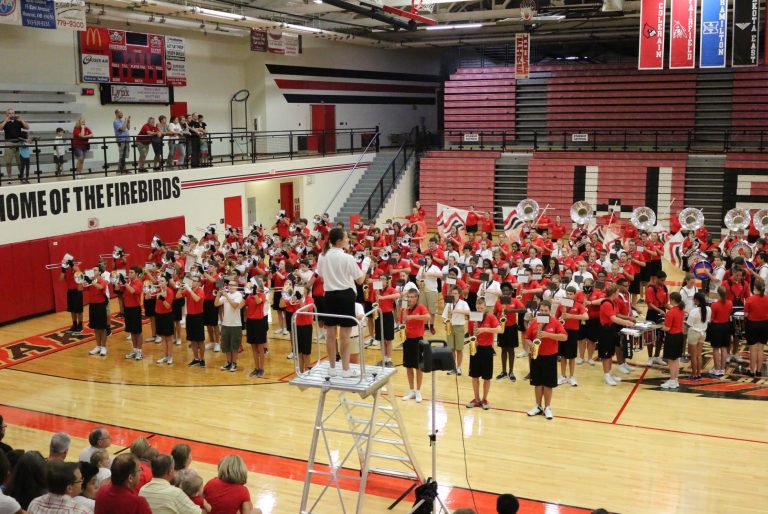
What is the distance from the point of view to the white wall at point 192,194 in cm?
1848

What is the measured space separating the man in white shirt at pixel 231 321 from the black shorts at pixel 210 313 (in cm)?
81

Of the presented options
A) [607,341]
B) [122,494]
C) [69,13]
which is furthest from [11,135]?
[122,494]

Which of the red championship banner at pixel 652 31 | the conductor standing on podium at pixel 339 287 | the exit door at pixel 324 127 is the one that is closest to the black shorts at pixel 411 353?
the conductor standing on podium at pixel 339 287

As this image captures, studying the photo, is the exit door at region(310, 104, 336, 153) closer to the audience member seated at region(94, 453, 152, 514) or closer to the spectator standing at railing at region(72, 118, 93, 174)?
the spectator standing at railing at region(72, 118, 93, 174)

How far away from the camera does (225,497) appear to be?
264 inches

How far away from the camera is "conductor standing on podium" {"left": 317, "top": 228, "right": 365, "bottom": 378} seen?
25.7 ft

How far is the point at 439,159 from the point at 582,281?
18770 mm

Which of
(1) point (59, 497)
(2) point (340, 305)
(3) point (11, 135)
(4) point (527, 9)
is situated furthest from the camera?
(4) point (527, 9)

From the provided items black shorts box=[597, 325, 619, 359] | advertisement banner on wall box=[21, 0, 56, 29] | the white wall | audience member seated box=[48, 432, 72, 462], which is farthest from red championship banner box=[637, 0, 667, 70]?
audience member seated box=[48, 432, 72, 462]

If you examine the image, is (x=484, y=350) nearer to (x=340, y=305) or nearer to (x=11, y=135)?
(x=340, y=305)

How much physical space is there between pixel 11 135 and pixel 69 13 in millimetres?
3826

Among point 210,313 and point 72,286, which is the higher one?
point 72,286

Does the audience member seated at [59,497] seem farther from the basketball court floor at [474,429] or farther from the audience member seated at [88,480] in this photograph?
the basketball court floor at [474,429]

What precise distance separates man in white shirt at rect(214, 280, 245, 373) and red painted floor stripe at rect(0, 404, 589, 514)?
120 inches
